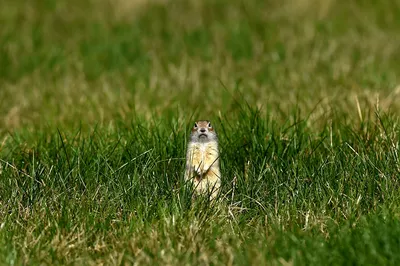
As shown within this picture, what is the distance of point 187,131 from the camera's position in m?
6.30

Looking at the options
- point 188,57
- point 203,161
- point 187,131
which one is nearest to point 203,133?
point 203,161

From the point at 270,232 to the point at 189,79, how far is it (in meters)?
4.66

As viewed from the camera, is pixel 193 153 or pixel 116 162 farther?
pixel 116 162

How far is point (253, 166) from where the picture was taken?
5711 mm

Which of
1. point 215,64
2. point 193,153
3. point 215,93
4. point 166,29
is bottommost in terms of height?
point 193,153

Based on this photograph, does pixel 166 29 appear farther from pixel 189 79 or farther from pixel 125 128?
pixel 125 128

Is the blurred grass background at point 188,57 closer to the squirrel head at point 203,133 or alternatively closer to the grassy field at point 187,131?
the grassy field at point 187,131

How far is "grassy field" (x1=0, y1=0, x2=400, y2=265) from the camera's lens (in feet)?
15.2

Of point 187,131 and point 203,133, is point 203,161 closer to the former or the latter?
point 203,133

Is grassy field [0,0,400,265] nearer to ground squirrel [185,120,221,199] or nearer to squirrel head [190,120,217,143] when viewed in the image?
ground squirrel [185,120,221,199]

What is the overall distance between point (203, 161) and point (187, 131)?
113cm

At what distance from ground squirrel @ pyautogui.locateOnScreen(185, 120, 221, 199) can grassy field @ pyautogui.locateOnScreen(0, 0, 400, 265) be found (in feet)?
0.34

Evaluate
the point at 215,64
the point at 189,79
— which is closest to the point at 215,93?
the point at 189,79

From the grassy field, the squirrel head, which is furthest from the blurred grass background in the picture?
the squirrel head
